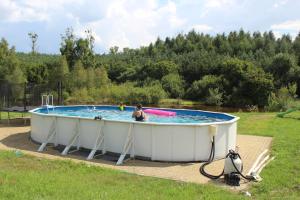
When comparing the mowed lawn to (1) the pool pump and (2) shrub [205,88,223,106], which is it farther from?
(2) shrub [205,88,223,106]

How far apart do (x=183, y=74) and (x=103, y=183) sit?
47954 mm

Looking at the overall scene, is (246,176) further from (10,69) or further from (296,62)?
(296,62)

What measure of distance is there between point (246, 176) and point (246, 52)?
178 ft

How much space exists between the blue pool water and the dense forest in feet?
6.77

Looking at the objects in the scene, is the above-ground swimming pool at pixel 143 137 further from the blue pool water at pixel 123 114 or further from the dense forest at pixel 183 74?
the dense forest at pixel 183 74

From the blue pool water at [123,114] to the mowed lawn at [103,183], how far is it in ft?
17.6

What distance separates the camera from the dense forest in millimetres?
30234

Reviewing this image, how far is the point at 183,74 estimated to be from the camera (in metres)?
55.0

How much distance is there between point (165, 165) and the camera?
10062mm

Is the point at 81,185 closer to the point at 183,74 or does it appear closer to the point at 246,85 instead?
the point at 246,85

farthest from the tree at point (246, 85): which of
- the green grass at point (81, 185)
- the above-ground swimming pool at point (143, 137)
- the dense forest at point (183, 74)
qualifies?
the green grass at point (81, 185)

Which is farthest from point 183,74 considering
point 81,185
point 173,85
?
→ point 81,185

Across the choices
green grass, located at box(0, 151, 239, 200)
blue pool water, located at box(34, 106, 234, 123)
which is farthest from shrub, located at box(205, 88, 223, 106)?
green grass, located at box(0, 151, 239, 200)

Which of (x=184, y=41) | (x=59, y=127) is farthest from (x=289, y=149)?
(x=184, y=41)
